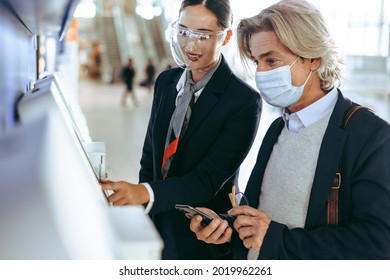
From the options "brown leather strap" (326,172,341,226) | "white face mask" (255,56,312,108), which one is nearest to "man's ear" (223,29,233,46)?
"white face mask" (255,56,312,108)

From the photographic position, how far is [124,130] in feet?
25.1

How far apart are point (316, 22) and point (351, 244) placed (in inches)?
18.4

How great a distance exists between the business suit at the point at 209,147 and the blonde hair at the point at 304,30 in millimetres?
370

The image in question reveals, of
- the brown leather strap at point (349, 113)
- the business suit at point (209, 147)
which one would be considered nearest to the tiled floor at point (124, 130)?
the brown leather strap at point (349, 113)

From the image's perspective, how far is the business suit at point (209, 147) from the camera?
1487mm

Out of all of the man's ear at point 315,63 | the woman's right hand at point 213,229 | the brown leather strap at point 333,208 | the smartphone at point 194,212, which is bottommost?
the woman's right hand at point 213,229

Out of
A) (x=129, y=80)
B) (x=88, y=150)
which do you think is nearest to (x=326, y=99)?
(x=88, y=150)

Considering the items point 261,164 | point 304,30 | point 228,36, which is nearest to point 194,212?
point 261,164

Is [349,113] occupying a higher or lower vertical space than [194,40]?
lower

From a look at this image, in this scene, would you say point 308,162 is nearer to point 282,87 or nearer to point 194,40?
point 282,87

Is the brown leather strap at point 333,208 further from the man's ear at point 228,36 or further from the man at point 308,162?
the man's ear at point 228,36

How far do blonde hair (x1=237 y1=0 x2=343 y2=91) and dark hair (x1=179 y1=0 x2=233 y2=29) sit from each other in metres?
0.33

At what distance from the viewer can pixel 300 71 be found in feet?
3.89

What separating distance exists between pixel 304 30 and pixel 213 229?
0.48 metres
